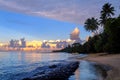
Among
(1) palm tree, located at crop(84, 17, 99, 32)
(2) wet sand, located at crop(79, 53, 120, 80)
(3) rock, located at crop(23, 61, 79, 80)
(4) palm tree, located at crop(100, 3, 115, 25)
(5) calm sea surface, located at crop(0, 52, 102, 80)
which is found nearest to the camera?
(2) wet sand, located at crop(79, 53, 120, 80)

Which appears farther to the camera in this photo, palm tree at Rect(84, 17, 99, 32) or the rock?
palm tree at Rect(84, 17, 99, 32)

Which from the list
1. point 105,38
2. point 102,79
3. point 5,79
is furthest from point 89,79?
point 105,38

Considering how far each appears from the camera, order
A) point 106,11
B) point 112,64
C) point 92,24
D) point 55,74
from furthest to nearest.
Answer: point 92,24
point 106,11
point 112,64
point 55,74

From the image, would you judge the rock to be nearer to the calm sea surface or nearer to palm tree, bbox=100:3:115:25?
the calm sea surface

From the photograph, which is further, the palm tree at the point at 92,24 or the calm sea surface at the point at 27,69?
the palm tree at the point at 92,24

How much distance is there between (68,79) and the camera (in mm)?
20953

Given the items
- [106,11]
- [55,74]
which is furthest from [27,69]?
[106,11]

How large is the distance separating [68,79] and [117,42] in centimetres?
5540

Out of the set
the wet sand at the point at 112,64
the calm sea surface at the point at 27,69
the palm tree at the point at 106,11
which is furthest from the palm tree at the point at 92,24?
the wet sand at the point at 112,64

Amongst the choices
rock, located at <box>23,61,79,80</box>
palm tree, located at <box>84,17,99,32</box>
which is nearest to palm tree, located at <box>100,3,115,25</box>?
palm tree, located at <box>84,17,99,32</box>

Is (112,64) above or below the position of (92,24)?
below

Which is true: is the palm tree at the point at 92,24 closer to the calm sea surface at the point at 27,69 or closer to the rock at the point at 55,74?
the calm sea surface at the point at 27,69

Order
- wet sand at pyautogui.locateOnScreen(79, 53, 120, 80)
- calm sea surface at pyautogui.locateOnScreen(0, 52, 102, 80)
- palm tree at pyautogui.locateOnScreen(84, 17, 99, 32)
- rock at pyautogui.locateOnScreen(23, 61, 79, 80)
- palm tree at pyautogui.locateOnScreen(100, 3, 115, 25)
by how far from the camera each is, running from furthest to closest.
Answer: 1. palm tree at pyautogui.locateOnScreen(84, 17, 99, 32)
2. palm tree at pyautogui.locateOnScreen(100, 3, 115, 25)
3. calm sea surface at pyautogui.locateOnScreen(0, 52, 102, 80)
4. rock at pyautogui.locateOnScreen(23, 61, 79, 80)
5. wet sand at pyautogui.locateOnScreen(79, 53, 120, 80)

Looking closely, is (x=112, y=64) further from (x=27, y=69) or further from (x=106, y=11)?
(x=106, y=11)
